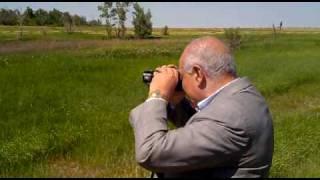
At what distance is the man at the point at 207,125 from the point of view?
5.97ft

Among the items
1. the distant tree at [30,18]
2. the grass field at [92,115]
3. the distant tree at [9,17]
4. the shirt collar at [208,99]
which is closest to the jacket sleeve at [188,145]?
the shirt collar at [208,99]

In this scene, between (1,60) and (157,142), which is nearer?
(157,142)

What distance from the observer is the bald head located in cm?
193

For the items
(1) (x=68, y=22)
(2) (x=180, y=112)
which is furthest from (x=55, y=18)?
(2) (x=180, y=112)

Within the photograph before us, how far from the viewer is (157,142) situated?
182cm

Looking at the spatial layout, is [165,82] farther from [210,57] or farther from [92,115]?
[92,115]

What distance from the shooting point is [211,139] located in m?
1.81

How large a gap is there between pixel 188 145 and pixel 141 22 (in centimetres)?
5585

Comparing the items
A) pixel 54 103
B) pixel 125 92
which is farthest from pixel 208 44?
pixel 125 92

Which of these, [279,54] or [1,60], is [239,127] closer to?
[1,60]

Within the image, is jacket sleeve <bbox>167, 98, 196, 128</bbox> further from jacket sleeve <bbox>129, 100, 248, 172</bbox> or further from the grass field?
the grass field

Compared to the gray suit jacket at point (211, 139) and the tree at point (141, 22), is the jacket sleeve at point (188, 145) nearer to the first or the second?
the gray suit jacket at point (211, 139)

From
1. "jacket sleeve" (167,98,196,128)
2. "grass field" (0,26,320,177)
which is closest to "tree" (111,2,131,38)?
"grass field" (0,26,320,177)

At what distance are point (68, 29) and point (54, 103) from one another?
45.8 m
